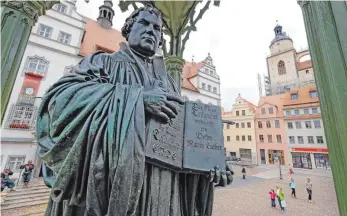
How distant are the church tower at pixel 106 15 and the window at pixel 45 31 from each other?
14.5 ft

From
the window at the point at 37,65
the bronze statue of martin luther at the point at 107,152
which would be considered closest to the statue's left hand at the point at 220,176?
the bronze statue of martin luther at the point at 107,152

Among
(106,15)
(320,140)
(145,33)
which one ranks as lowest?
(145,33)

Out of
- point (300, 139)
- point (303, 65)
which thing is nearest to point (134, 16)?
point (300, 139)

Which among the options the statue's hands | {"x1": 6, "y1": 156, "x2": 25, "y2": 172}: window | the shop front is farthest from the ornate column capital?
the shop front

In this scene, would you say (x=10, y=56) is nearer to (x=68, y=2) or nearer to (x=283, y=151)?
(x=68, y=2)

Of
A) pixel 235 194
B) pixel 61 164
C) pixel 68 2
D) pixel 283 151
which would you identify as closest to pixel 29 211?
pixel 61 164

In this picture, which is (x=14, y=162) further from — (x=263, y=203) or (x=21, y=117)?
(x=263, y=203)

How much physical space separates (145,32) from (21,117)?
35.3 feet

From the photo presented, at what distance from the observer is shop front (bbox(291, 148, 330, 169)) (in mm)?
16312

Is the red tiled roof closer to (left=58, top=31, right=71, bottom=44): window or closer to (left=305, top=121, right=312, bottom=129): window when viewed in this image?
(left=305, top=121, right=312, bottom=129): window

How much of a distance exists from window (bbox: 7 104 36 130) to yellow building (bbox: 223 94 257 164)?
58.1ft

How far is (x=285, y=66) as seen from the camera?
28578 mm

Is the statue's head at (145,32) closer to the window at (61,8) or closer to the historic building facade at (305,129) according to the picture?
the window at (61,8)

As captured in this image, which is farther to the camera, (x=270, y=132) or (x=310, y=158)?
(x=270, y=132)
